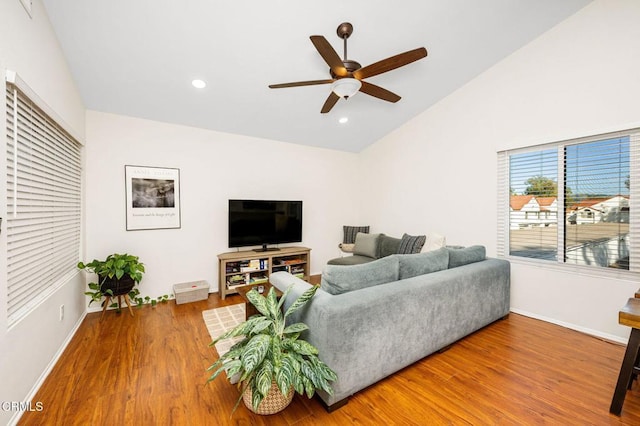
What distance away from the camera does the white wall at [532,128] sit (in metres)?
2.60

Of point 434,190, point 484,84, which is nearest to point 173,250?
point 434,190

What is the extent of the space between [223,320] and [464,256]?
2.81m

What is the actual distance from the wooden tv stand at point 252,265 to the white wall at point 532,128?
6.65 feet

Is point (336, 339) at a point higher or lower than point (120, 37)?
lower

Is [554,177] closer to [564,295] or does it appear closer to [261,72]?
[564,295]

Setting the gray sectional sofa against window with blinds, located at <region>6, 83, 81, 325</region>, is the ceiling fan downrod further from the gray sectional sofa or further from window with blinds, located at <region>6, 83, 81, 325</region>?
window with blinds, located at <region>6, 83, 81, 325</region>

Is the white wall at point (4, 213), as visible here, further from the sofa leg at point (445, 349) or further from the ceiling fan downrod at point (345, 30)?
the sofa leg at point (445, 349)

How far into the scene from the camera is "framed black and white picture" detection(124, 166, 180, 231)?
3.45m

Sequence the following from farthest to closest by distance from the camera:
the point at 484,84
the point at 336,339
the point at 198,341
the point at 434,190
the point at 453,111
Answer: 1. the point at 434,190
2. the point at 453,111
3. the point at 484,84
4. the point at 198,341
5. the point at 336,339

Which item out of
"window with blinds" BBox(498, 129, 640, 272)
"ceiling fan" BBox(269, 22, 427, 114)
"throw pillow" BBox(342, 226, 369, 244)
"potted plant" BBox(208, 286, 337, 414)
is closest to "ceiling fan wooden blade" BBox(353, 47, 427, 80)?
"ceiling fan" BBox(269, 22, 427, 114)

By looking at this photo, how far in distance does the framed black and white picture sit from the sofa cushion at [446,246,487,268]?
3578mm

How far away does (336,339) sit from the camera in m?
1.64

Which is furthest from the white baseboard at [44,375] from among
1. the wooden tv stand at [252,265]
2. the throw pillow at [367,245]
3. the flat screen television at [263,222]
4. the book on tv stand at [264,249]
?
the throw pillow at [367,245]

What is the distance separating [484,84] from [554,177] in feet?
4.94
